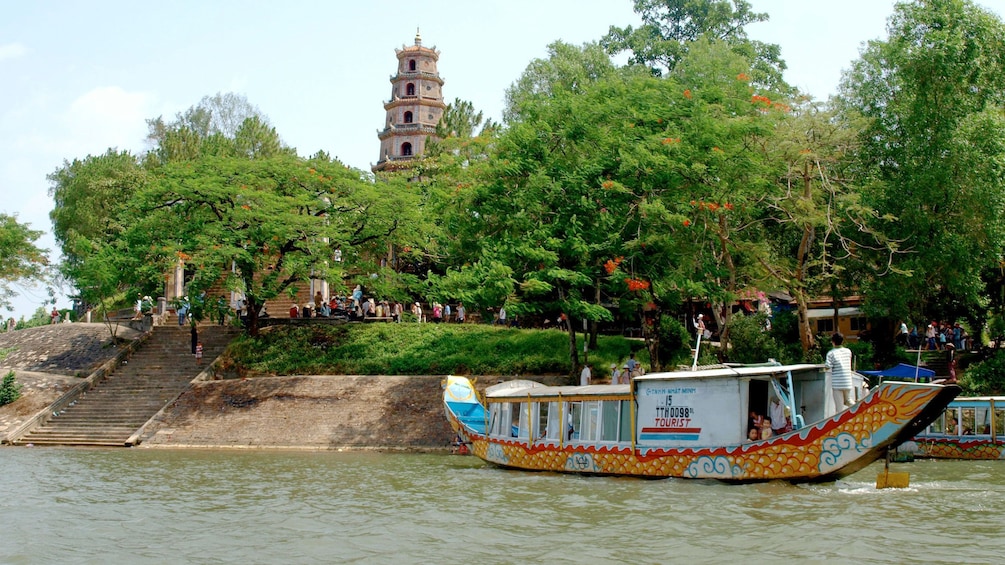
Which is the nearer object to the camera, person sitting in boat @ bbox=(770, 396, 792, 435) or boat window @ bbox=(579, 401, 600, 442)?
person sitting in boat @ bbox=(770, 396, 792, 435)

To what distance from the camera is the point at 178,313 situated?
39031 mm

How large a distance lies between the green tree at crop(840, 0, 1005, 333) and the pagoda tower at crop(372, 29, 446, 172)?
119 ft

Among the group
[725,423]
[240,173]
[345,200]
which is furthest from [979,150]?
[240,173]

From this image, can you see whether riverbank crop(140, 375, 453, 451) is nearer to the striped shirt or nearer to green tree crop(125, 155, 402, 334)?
green tree crop(125, 155, 402, 334)

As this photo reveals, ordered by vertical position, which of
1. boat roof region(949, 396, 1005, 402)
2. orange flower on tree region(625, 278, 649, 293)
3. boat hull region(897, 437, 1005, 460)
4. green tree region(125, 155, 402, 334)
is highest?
green tree region(125, 155, 402, 334)

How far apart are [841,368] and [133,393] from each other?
24.2 metres

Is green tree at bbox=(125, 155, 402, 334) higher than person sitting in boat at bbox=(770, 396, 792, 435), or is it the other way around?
green tree at bbox=(125, 155, 402, 334)

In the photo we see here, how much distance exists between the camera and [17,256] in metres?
39.6

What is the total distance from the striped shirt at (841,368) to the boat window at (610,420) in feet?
15.0

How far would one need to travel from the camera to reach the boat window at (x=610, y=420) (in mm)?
19375

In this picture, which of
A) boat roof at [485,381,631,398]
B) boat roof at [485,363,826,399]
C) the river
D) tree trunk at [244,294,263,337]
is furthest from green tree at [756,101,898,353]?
tree trunk at [244,294,263,337]

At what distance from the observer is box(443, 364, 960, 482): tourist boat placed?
15.5 meters

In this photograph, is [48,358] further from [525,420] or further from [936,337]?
[936,337]

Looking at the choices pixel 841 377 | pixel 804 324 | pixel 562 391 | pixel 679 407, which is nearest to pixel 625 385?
pixel 562 391
